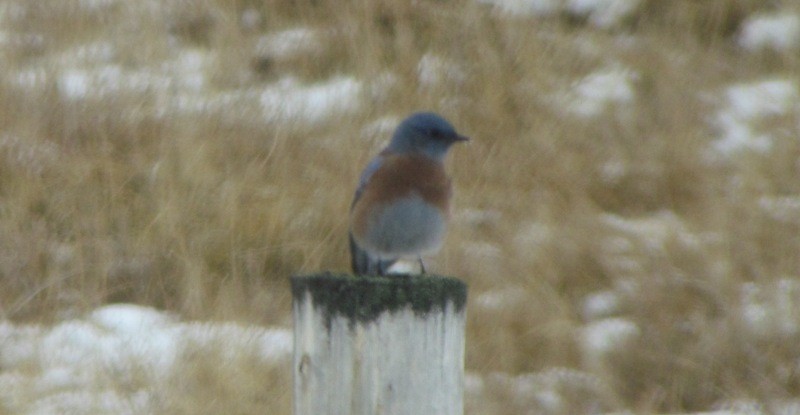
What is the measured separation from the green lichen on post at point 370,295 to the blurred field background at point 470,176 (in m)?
1.87

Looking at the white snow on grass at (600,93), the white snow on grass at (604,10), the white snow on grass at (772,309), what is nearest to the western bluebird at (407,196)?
the white snow on grass at (772,309)

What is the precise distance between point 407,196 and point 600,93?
3.54 metres

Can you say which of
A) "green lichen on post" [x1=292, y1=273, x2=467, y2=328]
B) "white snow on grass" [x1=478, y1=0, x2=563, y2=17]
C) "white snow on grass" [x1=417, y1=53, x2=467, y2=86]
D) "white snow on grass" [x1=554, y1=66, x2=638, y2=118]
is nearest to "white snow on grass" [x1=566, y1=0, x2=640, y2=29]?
"white snow on grass" [x1=478, y1=0, x2=563, y2=17]

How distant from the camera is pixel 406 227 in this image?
3174 millimetres

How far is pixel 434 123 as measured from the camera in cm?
330

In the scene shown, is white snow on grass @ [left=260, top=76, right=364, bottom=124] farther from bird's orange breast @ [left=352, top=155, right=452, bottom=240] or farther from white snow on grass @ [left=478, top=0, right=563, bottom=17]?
bird's orange breast @ [left=352, top=155, right=452, bottom=240]

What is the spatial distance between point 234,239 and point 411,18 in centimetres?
261

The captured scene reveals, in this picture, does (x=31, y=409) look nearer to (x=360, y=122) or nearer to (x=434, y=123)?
(x=434, y=123)

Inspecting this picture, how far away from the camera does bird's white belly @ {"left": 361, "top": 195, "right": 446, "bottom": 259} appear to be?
10.4 feet

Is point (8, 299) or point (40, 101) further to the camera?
point (40, 101)

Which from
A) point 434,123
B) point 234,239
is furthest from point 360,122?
point 434,123

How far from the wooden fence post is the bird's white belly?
4.51ft

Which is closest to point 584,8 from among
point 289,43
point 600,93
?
point 600,93

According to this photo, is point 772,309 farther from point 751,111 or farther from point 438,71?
point 438,71
